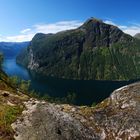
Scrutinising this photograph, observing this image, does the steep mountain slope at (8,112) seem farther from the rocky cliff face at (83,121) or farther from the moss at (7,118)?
the rocky cliff face at (83,121)

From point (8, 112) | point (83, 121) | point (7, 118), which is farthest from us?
point (83, 121)

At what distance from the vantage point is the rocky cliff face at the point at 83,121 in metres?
31.9

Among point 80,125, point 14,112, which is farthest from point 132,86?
point 14,112

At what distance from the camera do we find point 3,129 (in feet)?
99.8

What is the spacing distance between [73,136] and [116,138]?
558 centimetres

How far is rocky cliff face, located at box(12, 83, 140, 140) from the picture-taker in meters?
31.9

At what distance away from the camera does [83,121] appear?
35812 mm

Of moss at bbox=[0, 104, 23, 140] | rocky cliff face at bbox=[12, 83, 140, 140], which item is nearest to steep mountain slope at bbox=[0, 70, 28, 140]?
moss at bbox=[0, 104, 23, 140]

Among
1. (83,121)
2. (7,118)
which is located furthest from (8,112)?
(83,121)

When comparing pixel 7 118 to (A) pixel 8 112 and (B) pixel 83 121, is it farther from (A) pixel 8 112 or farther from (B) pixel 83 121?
(B) pixel 83 121

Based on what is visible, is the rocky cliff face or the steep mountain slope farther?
the rocky cliff face

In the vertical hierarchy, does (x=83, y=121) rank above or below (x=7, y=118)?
below

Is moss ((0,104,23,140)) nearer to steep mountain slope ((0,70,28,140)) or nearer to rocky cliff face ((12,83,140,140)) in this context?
steep mountain slope ((0,70,28,140))

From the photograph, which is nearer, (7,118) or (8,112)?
(7,118)
